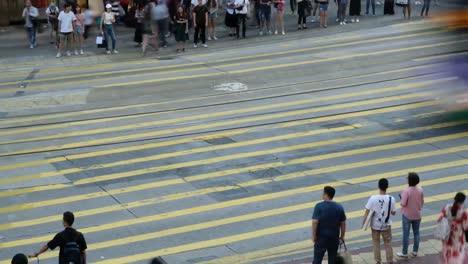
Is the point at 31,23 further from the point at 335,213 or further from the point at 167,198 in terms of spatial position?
the point at 335,213

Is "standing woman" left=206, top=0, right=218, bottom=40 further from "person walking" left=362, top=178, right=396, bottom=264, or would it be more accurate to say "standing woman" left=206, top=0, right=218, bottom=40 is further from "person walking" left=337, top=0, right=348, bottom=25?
"person walking" left=362, top=178, right=396, bottom=264

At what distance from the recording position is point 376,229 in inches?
586

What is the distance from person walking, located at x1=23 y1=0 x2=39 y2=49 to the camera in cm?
3259

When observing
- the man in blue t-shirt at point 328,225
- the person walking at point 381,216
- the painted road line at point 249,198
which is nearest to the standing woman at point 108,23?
the painted road line at point 249,198

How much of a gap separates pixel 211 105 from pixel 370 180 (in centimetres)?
667

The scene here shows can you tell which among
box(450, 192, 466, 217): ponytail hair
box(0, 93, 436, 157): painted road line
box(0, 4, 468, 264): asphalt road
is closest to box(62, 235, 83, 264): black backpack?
box(0, 4, 468, 264): asphalt road

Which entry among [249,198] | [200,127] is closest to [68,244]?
[249,198]

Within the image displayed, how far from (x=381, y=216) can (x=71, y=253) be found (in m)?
4.52

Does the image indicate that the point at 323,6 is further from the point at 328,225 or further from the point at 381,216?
the point at 328,225

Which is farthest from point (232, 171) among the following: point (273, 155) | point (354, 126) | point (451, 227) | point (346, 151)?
point (451, 227)

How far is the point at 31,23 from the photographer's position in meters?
32.7

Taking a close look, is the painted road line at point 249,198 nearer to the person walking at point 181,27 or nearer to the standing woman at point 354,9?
the person walking at point 181,27

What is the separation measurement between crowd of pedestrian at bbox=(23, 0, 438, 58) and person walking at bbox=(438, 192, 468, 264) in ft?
61.7

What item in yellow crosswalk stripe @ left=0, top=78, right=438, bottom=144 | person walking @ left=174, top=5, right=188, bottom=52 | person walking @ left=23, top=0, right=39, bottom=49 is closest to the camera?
yellow crosswalk stripe @ left=0, top=78, right=438, bottom=144
